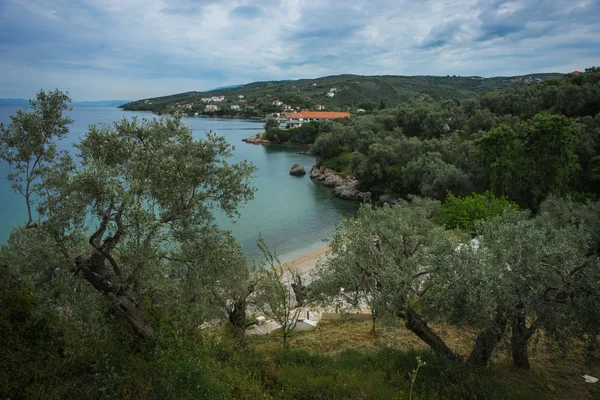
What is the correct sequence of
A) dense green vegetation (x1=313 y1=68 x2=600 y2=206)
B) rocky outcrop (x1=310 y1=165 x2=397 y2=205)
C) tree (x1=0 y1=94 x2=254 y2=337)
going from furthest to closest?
1. rocky outcrop (x1=310 y1=165 x2=397 y2=205)
2. dense green vegetation (x1=313 y1=68 x2=600 y2=206)
3. tree (x1=0 y1=94 x2=254 y2=337)

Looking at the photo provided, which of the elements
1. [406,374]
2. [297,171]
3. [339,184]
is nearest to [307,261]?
[406,374]

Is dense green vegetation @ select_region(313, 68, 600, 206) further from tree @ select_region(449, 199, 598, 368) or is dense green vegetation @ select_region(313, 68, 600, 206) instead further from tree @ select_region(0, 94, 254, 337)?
tree @ select_region(0, 94, 254, 337)

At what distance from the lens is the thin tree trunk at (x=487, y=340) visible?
8.94m

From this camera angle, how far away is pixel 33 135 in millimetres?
8242

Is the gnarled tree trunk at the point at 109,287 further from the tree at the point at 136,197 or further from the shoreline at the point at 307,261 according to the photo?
the shoreline at the point at 307,261

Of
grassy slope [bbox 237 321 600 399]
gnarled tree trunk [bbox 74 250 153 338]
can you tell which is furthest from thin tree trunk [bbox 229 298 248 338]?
gnarled tree trunk [bbox 74 250 153 338]

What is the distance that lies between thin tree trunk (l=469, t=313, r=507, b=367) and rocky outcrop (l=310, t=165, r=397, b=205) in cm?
3114

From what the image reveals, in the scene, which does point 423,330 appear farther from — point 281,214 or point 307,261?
point 281,214

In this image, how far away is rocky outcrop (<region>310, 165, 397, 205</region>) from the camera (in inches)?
1804

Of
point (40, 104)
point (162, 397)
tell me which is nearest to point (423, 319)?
point (162, 397)

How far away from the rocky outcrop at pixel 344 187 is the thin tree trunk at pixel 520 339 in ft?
101

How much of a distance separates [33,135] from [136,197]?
3.15m

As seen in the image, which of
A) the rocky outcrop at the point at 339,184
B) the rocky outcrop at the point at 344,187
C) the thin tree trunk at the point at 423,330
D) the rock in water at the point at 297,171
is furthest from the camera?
the rock in water at the point at 297,171

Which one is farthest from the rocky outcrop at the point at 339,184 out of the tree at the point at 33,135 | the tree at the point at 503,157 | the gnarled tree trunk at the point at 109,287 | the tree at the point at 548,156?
the tree at the point at 33,135
